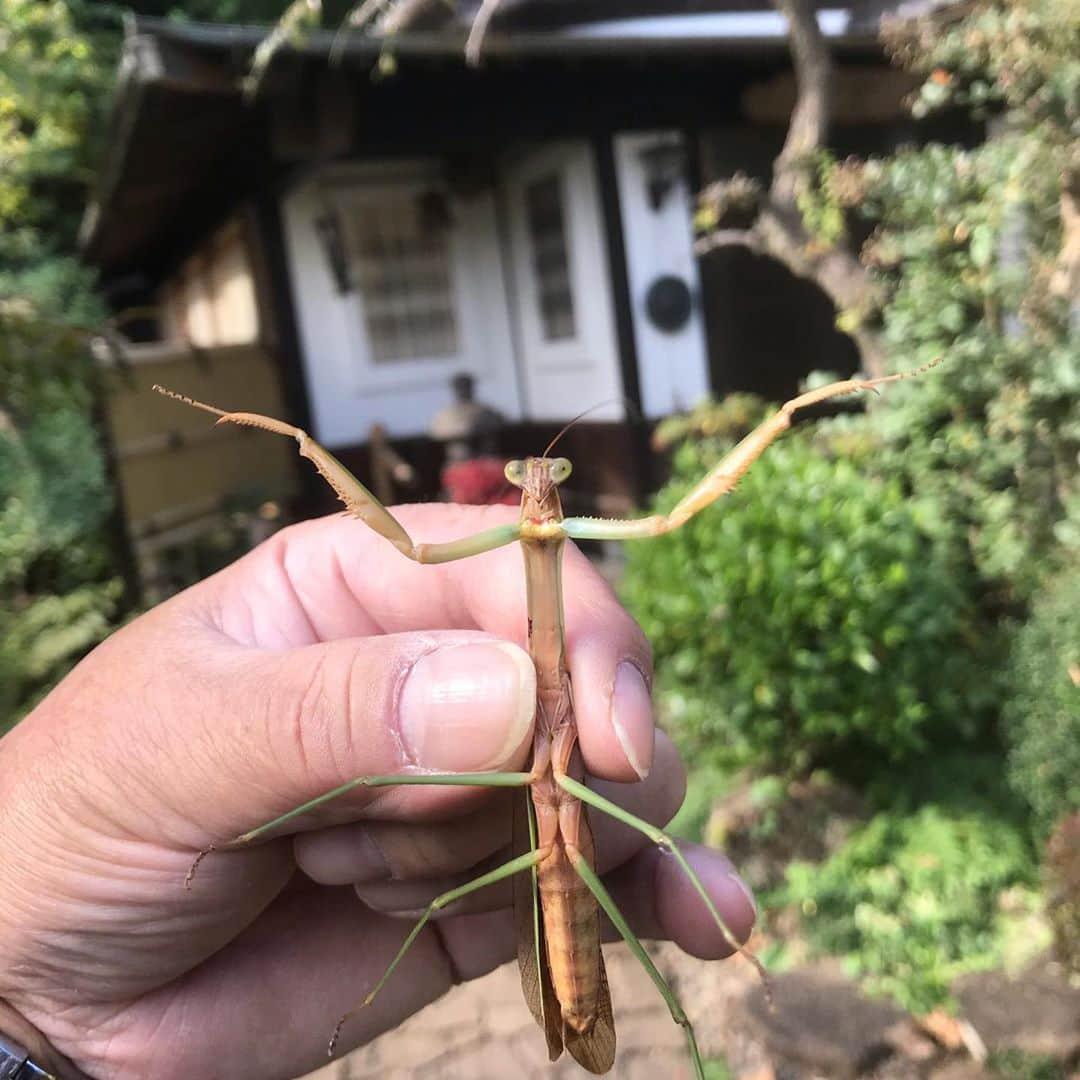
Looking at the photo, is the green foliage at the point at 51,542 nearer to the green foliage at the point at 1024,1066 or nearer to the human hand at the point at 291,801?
the human hand at the point at 291,801

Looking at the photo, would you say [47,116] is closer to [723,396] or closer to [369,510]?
[723,396]

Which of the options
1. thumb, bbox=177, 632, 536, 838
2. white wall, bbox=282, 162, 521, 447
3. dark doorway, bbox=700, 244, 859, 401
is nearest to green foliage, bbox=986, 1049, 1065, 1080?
thumb, bbox=177, 632, 536, 838

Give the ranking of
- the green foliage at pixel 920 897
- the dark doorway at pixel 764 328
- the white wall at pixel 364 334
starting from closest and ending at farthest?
1. the green foliage at pixel 920 897
2. the dark doorway at pixel 764 328
3. the white wall at pixel 364 334

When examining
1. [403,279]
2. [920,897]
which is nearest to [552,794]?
[920,897]

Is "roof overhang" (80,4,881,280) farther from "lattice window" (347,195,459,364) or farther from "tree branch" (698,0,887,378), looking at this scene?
"tree branch" (698,0,887,378)

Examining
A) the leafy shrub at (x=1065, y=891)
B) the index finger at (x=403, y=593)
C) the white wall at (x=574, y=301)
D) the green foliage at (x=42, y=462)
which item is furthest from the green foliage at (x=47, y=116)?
the leafy shrub at (x=1065, y=891)
